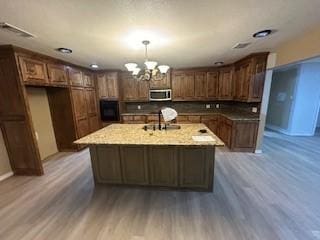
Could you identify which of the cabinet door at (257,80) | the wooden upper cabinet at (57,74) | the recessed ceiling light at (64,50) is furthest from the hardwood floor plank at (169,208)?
the recessed ceiling light at (64,50)

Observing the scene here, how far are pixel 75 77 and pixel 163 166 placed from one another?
3.37m

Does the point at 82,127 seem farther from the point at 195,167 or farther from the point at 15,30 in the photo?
the point at 195,167

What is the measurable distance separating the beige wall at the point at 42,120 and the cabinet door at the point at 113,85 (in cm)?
170

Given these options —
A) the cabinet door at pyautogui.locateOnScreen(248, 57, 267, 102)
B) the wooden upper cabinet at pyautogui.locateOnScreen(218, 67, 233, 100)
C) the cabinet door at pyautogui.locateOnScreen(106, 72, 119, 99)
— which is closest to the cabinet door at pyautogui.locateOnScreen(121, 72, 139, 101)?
the cabinet door at pyautogui.locateOnScreen(106, 72, 119, 99)

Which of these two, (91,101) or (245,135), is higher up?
(91,101)

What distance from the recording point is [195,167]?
8.16 ft

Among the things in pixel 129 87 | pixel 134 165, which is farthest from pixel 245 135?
pixel 129 87

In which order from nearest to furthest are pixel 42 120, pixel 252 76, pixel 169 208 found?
pixel 169 208
pixel 252 76
pixel 42 120

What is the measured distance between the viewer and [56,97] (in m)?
4.10

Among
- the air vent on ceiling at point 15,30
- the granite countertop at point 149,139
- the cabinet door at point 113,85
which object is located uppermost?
the air vent on ceiling at point 15,30

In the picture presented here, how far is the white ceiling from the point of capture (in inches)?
58.4

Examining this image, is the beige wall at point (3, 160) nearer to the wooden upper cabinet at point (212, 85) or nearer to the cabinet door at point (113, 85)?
the cabinet door at point (113, 85)

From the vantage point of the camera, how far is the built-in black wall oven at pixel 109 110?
5.12 m

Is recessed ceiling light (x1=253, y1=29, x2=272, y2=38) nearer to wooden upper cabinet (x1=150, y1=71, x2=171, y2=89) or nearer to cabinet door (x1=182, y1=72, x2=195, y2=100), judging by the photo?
cabinet door (x1=182, y1=72, x2=195, y2=100)
